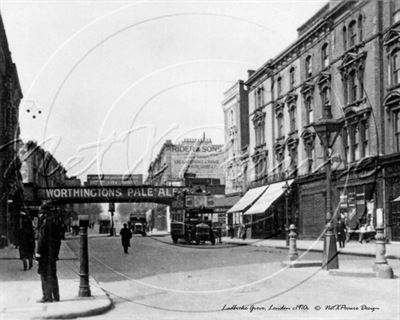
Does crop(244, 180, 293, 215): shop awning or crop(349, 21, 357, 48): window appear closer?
crop(349, 21, 357, 48): window

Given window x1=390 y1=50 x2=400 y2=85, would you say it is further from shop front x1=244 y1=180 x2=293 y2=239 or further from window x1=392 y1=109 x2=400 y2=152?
shop front x1=244 y1=180 x2=293 y2=239

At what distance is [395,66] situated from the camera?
25.7 metres

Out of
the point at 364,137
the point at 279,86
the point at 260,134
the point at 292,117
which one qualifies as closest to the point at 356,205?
the point at 364,137

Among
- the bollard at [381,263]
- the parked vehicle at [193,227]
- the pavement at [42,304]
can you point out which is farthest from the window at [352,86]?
the pavement at [42,304]

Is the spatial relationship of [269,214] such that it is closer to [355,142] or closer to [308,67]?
[308,67]

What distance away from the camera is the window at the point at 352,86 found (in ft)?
94.8

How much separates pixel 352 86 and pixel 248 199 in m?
14.7

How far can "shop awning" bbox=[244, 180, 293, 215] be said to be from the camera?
34494mm

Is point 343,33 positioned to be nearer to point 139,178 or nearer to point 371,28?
point 371,28

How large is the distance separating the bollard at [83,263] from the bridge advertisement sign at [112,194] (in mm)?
41130

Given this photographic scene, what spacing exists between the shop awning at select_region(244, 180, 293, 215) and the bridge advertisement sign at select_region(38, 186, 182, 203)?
14.5m

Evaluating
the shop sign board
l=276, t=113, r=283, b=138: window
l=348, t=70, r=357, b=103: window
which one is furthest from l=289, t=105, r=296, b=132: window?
the shop sign board

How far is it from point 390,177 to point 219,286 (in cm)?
1701

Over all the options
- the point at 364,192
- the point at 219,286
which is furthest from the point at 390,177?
the point at 219,286
